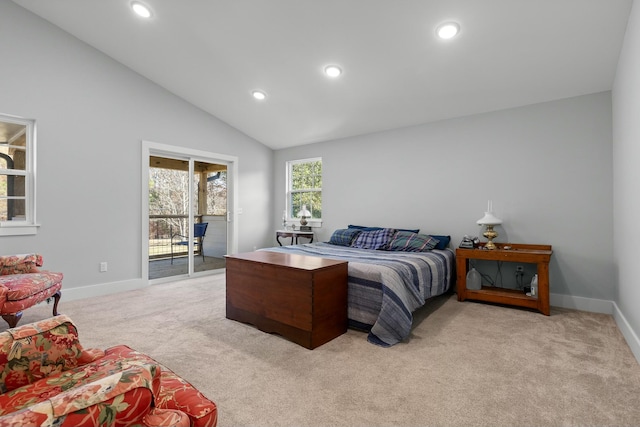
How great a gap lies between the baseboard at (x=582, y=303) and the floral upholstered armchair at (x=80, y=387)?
388 centimetres

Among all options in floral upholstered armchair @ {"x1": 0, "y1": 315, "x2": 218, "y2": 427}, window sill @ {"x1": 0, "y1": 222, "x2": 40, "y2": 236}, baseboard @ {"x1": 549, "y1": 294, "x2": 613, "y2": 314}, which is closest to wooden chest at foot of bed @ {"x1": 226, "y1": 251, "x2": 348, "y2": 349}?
floral upholstered armchair @ {"x1": 0, "y1": 315, "x2": 218, "y2": 427}

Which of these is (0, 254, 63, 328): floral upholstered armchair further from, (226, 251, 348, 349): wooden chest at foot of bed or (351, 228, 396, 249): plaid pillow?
(351, 228, 396, 249): plaid pillow

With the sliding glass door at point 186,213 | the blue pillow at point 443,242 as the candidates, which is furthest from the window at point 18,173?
the blue pillow at point 443,242

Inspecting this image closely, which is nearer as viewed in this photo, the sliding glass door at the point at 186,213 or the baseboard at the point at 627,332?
the baseboard at the point at 627,332

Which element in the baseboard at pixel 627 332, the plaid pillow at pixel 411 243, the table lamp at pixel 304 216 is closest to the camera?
the baseboard at pixel 627 332

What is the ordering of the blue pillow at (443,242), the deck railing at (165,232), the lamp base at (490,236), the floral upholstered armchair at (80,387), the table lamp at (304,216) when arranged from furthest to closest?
the table lamp at (304,216) < the deck railing at (165,232) < the blue pillow at (443,242) < the lamp base at (490,236) < the floral upholstered armchair at (80,387)

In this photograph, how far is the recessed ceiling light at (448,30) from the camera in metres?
2.68

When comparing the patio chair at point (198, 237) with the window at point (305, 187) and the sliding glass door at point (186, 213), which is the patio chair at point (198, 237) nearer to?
the sliding glass door at point (186, 213)

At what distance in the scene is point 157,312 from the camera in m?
3.26

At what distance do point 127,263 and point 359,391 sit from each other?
11.9ft

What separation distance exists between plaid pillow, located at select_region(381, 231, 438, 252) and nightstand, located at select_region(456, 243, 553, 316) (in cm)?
38

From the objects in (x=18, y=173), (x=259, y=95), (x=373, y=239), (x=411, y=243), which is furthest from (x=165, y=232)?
(x=411, y=243)

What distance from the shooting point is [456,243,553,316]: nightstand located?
319 centimetres

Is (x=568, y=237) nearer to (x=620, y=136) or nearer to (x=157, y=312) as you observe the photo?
(x=620, y=136)
